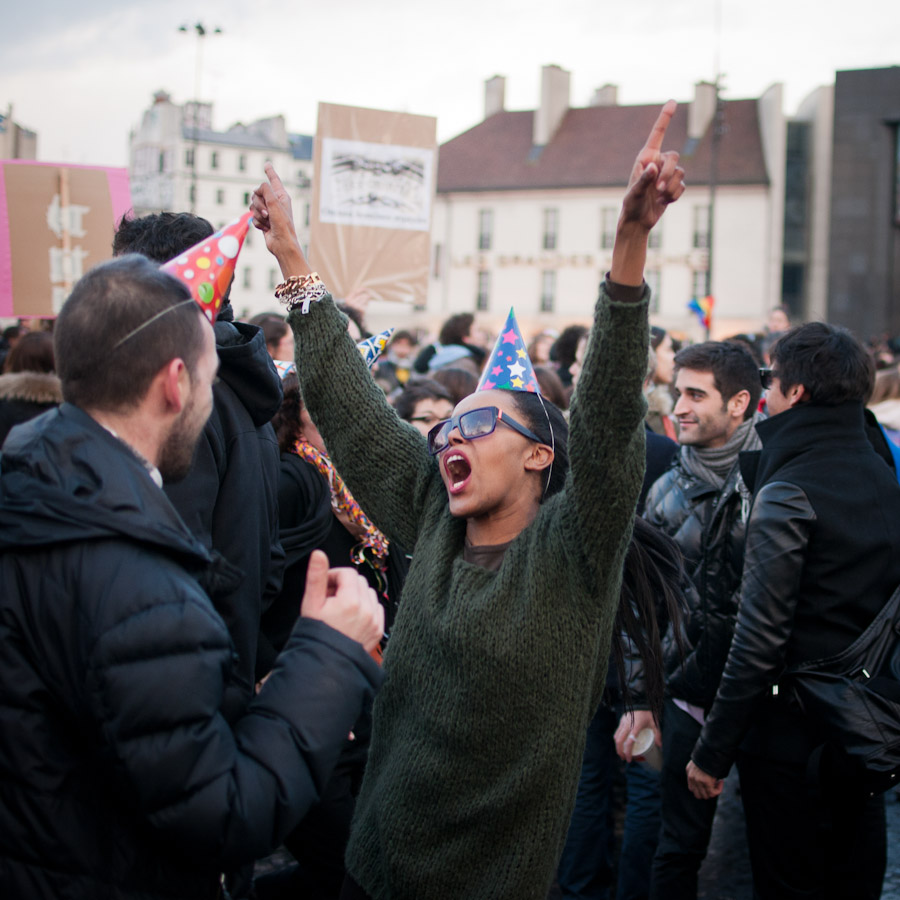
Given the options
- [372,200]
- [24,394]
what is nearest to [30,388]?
[24,394]

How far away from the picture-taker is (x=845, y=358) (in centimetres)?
331

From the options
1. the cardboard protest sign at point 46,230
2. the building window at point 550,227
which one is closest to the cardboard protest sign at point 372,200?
the cardboard protest sign at point 46,230

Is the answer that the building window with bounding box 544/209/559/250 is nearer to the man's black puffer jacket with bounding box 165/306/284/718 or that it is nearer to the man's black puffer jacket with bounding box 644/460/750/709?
the man's black puffer jacket with bounding box 644/460/750/709

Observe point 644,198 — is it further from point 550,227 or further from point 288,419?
point 550,227

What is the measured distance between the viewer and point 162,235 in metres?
2.70

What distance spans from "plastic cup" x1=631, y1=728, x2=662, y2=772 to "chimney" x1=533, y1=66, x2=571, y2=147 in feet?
160

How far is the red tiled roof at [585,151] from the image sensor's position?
45.7m

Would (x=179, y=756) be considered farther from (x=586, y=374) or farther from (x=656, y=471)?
(x=656, y=471)

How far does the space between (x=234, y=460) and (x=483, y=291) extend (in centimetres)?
4860

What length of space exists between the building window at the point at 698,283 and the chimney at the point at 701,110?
626 cm

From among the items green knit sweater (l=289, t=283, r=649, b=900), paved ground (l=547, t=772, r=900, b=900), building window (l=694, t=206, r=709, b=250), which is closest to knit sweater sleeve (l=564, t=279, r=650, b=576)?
green knit sweater (l=289, t=283, r=649, b=900)

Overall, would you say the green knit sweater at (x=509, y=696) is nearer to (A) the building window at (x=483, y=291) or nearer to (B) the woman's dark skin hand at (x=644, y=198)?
(B) the woman's dark skin hand at (x=644, y=198)

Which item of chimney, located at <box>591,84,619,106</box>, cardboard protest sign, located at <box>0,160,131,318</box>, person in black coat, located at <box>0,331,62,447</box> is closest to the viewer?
person in black coat, located at <box>0,331,62,447</box>

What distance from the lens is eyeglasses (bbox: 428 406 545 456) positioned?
2439 mm
